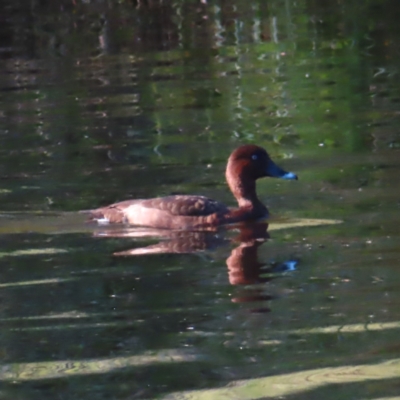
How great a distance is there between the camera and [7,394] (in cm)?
575

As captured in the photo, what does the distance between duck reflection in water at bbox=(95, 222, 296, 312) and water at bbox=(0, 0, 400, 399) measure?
0.03m

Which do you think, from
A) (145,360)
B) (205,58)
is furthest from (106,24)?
(145,360)

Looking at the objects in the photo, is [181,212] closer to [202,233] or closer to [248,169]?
[202,233]

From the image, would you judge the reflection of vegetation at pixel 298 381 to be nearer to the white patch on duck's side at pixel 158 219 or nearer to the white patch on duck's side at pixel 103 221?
the white patch on duck's side at pixel 158 219

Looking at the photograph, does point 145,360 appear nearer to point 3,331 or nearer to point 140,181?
point 3,331

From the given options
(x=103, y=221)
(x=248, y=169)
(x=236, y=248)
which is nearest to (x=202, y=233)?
(x=236, y=248)

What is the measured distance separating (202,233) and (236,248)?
735mm

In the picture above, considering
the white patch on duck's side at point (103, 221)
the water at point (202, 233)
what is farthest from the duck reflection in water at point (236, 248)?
the white patch on duck's side at point (103, 221)

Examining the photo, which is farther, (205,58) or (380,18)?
(380,18)

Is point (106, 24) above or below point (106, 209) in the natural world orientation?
above

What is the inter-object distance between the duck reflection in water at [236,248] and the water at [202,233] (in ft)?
0.08

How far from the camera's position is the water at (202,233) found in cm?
602

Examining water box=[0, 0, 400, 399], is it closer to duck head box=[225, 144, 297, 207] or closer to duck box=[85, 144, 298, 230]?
duck box=[85, 144, 298, 230]

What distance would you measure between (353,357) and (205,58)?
15.1 metres
